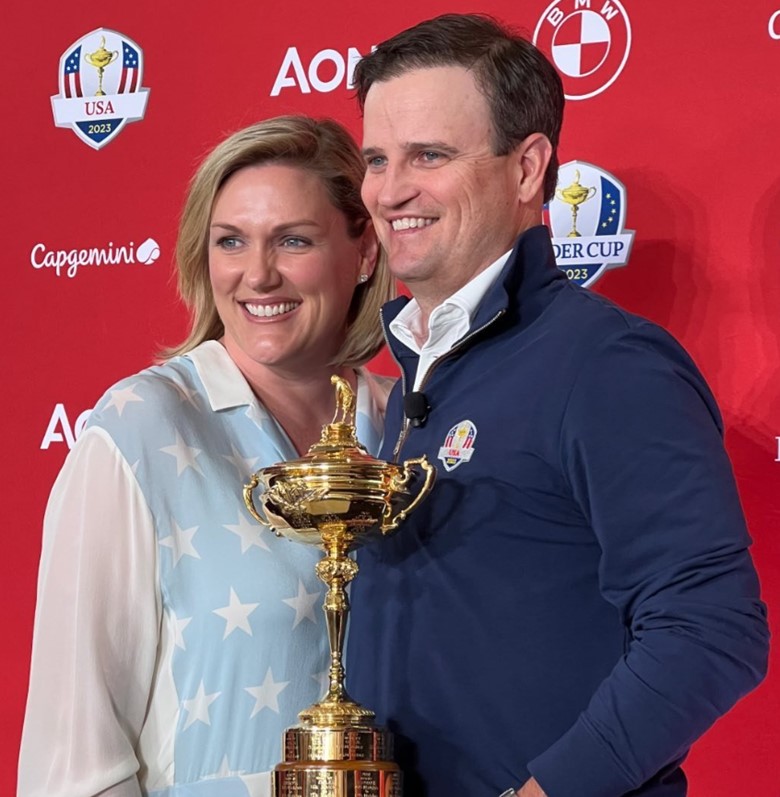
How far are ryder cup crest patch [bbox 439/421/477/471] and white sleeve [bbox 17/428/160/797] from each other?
469mm

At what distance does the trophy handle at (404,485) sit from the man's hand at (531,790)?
32 cm

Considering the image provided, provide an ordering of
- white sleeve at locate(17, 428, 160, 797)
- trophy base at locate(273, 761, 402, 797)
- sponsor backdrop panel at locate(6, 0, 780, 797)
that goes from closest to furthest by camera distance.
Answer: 1. trophy base at locate(273, 761, 402, 797)
2. white sleeve at locate(17, 428, 160, 797)
3. sponsor backdrop panel at locate(6, 0, 780, 797)

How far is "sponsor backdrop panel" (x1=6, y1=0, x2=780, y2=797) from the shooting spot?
232 centimetres

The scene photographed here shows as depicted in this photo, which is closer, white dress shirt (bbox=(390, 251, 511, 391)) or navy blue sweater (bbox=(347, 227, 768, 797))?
navy blue sweater (bbox=(347, 227, 768, 797))

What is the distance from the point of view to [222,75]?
2836 mm

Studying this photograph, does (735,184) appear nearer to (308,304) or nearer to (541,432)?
(308,304)

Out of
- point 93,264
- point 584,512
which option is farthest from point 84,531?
point 93,264

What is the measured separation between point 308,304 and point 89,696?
649 millimetres

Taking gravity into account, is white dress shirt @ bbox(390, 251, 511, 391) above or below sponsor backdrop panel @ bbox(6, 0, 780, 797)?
below

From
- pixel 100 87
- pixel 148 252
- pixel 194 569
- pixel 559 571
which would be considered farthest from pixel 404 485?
pixel 100 87

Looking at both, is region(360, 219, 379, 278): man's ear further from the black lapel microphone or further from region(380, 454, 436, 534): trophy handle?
region(380, 454, 436, 534): trophy handle

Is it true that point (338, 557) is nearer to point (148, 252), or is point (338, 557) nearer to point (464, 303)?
point (464, 303)

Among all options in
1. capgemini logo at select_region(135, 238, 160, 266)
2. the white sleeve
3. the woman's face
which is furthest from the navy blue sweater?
capgemini logo at select_region(135, 238, 160, 266)

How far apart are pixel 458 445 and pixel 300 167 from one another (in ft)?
2.19
